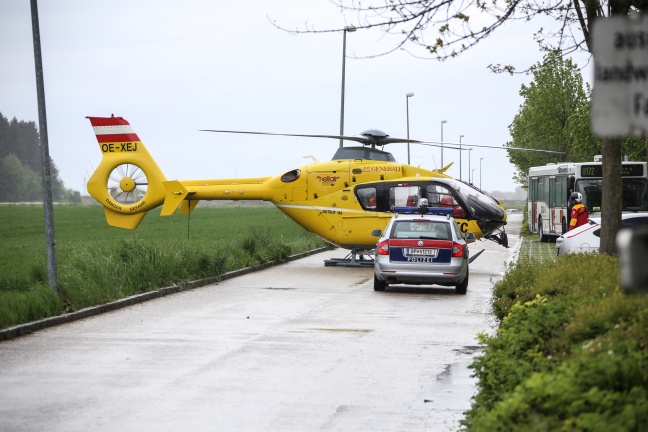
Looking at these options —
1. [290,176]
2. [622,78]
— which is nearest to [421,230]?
[290,176]

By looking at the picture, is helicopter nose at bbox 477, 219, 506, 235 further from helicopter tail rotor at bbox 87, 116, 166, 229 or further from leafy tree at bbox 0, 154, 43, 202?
leafy tree at bbox 0, 154, 43, 202

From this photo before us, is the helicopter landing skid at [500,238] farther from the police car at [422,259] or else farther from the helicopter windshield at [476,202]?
the police car at [422,259]

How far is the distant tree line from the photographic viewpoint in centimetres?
12575

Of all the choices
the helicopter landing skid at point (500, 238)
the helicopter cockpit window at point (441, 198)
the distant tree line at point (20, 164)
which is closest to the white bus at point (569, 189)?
the helicopter landing skid at point (500, 238)

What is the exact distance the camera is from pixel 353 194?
31.5 m

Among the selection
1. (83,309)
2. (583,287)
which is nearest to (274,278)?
(83,309)

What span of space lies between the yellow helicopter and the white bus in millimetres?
5604

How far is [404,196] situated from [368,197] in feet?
3.49

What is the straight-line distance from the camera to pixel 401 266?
885 inches

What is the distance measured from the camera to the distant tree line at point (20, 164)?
126 metres

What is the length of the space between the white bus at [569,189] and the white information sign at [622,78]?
27.7 meters

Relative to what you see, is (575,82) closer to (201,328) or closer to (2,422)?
(201,328)

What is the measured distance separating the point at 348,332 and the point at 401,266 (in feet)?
22.7

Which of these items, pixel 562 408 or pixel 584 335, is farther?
pixel 584 335
